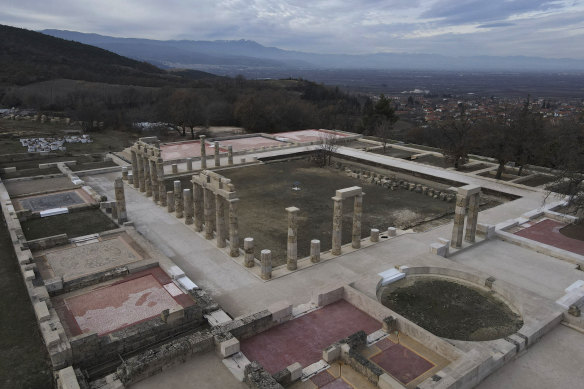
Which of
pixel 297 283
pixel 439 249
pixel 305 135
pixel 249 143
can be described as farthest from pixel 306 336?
pixel 305 135

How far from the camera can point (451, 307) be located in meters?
14.2

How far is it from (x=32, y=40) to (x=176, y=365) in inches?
4872

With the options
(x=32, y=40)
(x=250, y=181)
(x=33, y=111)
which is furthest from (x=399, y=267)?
(x=32, y=40)

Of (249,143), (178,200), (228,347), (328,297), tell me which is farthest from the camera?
(249,143)

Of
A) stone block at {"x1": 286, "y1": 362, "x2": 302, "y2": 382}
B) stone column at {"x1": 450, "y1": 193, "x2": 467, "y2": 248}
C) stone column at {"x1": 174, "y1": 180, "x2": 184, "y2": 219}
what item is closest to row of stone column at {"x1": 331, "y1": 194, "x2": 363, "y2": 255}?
stone column at {"x1": 450, "y1": 193, "x2": 467, "y2": 248}

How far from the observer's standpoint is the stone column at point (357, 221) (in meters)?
18.5

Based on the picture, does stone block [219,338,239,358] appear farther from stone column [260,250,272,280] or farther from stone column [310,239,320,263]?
stone column [310,239,320,263]

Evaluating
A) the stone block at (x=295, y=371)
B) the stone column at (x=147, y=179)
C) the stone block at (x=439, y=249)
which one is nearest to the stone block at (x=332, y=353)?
the stone block at (x=295, y=371)

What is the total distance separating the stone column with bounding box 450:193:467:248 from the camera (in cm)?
1856

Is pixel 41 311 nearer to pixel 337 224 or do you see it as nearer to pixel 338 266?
pixel 338 266

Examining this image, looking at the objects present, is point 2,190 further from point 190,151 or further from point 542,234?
point 542,234

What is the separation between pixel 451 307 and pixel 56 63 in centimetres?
10487

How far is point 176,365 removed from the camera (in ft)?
36.0

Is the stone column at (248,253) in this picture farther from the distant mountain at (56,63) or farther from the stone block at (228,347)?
the distant mountain at (56,63)
